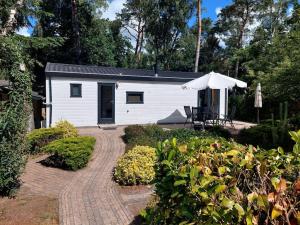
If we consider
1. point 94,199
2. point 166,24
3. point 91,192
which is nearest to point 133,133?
point 91,192

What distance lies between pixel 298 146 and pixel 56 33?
87.0 ft

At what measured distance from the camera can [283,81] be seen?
9359 millimetres

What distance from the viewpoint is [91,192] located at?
6293 mm

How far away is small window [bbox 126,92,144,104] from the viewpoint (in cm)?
1583

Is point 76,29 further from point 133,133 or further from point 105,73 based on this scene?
point 133,133

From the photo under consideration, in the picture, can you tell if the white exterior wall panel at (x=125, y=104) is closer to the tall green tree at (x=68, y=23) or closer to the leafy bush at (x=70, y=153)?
the leafy bush at (x=70, y=153)

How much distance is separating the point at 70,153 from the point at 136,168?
2.26m

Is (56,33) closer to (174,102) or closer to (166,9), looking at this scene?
(166,9)

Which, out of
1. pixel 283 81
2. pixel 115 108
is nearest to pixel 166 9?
pixel 115 108

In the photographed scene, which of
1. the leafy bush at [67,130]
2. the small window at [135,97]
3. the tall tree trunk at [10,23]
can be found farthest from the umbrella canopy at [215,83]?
the tall tree trunk at [10,23]

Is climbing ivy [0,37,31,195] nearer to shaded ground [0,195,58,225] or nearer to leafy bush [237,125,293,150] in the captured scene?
shaded ground [0,195,58,225]

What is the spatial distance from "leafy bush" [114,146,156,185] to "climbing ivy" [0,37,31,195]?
2.19 m

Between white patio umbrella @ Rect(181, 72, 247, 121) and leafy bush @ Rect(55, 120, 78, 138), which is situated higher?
white patio umbrella @ Rect(181, 72, 247, 121)

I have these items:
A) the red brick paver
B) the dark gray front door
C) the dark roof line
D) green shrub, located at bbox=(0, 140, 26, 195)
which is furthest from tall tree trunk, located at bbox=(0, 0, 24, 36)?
green shrub, located at bbox=(0, 140, 26, 195)
